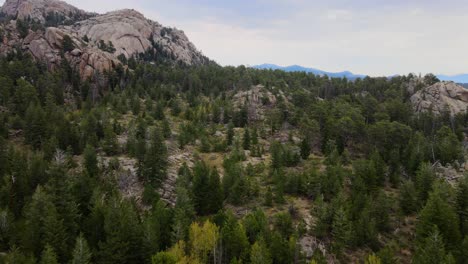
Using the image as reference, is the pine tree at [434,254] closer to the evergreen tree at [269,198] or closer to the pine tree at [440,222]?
the pine tree at [440,222]

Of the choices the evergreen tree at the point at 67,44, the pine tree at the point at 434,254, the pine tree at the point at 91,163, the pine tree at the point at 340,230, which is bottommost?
the pine tree at the point at 340,230

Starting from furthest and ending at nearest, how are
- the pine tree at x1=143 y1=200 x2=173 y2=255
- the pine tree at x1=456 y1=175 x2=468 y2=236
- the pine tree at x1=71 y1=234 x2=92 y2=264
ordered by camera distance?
the pine tree at x1=456 y1=175 x2=468 y2=236 < the pine tree at x1=143 y1=200 x2=173 y2=255 < the pine tree at x1=71 y1=234 x2=92 y2=264

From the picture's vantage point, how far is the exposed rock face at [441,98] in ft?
445

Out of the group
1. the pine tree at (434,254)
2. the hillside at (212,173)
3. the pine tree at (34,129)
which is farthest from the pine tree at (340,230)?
the pine tree at (34,129)

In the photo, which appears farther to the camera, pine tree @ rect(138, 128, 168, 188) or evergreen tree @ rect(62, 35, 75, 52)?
evergreen tree @ rect(62, 35, 75, 52)

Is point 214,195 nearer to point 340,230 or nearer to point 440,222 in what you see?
point 340,230

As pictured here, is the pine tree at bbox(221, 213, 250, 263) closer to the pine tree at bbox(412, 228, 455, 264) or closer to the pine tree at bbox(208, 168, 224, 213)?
the pine tree at bbox(208, 168, 224, 213)

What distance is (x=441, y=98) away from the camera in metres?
139

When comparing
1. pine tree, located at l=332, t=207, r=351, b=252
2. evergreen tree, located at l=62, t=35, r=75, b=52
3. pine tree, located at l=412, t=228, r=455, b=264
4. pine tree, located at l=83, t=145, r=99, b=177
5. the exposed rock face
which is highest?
evergreen tree, located at l=62, t=35, r=75, b=52

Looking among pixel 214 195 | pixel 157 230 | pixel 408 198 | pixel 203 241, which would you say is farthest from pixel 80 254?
pixel 408 198

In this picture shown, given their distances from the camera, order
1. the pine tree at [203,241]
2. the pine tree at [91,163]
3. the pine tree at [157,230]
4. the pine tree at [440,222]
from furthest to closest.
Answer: the pine tree at [91,163], the pine tree at [440,222], the pine tree at [203,241], the pine tree at [157,230]

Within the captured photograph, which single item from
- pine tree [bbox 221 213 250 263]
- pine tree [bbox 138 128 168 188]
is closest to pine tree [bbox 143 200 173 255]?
pine tree [bbox 221 213 250 263]

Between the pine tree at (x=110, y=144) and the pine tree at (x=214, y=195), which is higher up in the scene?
the pine tree at (x=110, y=144)

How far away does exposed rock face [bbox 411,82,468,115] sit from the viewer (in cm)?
13562
